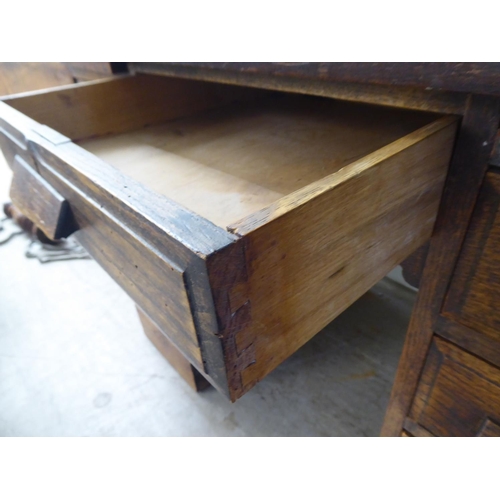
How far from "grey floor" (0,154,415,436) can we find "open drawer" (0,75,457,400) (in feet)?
2.12

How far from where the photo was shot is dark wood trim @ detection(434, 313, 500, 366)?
0.48 meters

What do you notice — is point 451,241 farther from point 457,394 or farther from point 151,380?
point 151,380

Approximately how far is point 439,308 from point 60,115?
2.26ft

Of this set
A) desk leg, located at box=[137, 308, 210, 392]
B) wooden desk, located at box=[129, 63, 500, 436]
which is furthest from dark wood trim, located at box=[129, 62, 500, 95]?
desk leg, located at box=[137, 308, 210, 392]

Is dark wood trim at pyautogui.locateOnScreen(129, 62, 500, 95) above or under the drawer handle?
above

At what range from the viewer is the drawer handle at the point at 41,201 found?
484 mm

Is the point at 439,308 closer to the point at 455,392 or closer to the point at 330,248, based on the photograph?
the point at 455,392

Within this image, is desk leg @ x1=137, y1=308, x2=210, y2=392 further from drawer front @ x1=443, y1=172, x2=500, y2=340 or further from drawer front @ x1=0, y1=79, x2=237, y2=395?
drawer front @ x1=443, y1=172, x2=500, y2=340

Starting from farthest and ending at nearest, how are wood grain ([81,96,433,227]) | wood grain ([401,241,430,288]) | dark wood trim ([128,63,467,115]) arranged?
wood grain ([401,241,430,288]) → wood grain ([81,96,433,227]) → dark wood trim ([128,63,467,115])

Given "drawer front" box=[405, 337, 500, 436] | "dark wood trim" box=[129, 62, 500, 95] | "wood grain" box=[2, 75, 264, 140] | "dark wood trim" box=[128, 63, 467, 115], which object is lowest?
"drawer front" box=[405, 337, 500, 436]

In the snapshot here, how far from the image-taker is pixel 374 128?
1.91 ft

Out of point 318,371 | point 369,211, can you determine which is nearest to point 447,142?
point 369,211

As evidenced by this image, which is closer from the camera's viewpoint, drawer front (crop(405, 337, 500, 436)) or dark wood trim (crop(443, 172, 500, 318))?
dark wood trim (crop(443, 172, 500, 318))

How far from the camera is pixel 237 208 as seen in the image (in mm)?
443
